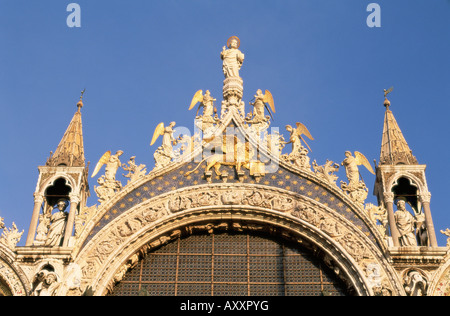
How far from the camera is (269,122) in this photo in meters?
22.8

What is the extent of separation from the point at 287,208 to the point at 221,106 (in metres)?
3.94

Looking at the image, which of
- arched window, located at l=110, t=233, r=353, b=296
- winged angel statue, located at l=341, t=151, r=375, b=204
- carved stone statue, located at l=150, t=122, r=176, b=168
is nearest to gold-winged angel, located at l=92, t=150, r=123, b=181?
carved stone statue, located at l=150, t=122, r=176, b=168

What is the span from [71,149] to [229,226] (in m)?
4.49

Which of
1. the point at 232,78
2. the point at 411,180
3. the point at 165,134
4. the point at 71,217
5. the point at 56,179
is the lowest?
the point at 71,217

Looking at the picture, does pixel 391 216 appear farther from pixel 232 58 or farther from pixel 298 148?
pixel 232 58

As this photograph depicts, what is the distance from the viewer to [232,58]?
79.7 feet

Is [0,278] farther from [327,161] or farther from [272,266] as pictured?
[327,161]

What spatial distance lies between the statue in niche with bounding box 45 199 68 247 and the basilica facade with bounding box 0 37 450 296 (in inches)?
1.3

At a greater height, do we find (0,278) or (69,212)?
(69,212)

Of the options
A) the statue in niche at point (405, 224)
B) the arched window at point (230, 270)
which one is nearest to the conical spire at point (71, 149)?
the arched window at point (230, 270)

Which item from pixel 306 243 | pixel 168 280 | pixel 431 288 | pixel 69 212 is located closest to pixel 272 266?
pixel 306 243

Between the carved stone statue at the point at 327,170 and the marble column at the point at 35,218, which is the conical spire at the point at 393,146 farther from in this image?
the marble column at the point at 35,218

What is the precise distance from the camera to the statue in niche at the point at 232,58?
78.6 ft

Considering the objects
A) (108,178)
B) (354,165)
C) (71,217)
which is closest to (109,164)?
(108,178)
